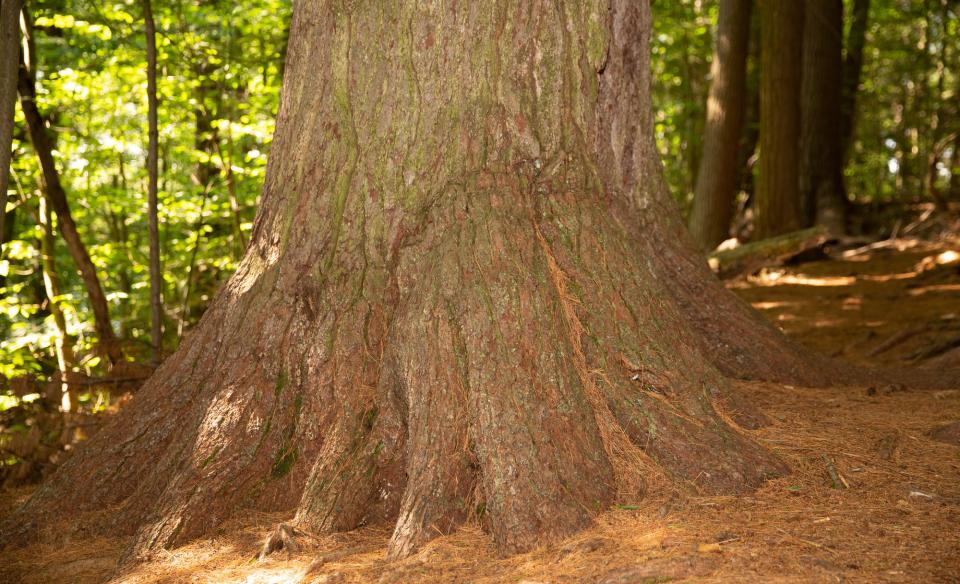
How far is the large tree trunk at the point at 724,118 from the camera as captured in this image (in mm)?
12047

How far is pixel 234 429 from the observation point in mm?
3514

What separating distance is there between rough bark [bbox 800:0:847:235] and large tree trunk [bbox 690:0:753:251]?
0.98 meters

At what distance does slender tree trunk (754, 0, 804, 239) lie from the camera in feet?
36.9

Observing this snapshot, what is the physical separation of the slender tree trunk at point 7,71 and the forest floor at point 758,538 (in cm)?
180

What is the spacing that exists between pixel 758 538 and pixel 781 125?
999cm

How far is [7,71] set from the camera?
3.48m

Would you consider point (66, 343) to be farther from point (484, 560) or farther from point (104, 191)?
point (484, 560)

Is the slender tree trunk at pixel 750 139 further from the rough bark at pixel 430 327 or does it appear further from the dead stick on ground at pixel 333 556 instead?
the dead stick on ground at pixel 333 556

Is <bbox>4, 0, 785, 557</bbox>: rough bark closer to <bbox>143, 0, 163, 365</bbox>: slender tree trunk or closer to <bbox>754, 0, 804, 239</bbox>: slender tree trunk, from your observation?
<bbox>143, 0, 163, 365</bbox>: slender tree trunk

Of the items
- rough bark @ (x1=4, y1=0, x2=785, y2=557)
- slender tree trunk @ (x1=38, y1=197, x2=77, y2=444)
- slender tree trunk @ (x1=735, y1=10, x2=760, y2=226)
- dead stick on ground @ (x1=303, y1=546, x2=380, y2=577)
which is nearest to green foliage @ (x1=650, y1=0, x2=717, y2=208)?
slender tree trunk @ (x1=735, y1=10, x2=760, y2=226)

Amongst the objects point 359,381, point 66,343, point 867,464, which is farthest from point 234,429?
point 66,343

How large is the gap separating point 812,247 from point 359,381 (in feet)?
28.7

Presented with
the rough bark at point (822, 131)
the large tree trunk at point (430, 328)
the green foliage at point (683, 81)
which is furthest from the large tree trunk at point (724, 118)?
the large tree trunk at point (430, 328)

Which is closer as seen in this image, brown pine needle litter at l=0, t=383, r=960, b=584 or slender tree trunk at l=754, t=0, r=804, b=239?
brown pine needle litter at l=0, t=383, r=960, b=584
